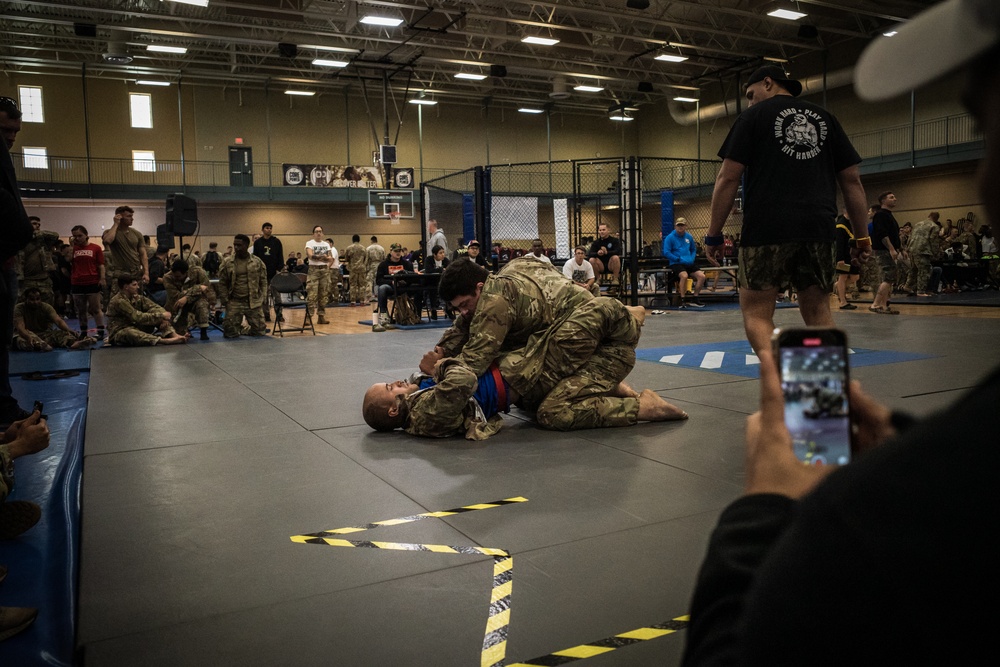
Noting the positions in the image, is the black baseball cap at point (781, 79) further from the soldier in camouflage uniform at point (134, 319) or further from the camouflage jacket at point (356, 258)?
the camouflage jacket at point (356, 258)

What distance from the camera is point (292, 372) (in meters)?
6.74

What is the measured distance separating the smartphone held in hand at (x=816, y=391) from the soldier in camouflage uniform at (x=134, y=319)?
979 cm

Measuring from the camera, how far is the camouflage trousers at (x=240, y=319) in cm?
1043

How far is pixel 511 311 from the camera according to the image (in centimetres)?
394

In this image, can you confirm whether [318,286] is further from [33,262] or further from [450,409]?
[450,409]

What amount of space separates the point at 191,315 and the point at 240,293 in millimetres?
704

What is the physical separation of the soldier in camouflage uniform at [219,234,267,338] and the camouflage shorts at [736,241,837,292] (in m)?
7.96

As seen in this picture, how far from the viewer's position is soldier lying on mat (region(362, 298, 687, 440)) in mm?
3982

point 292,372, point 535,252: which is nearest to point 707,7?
point 535,252

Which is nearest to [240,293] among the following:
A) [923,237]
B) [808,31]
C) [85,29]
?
[85,29]

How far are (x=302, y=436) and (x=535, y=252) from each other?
842 centimetres

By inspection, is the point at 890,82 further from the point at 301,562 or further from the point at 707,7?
the point at 707,7

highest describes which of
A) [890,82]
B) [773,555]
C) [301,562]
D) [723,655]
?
[890,82]

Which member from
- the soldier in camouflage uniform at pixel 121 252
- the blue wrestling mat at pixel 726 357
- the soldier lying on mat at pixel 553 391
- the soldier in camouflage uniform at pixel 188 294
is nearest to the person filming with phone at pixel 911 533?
the soldier lying on mat at pixel 553 391
